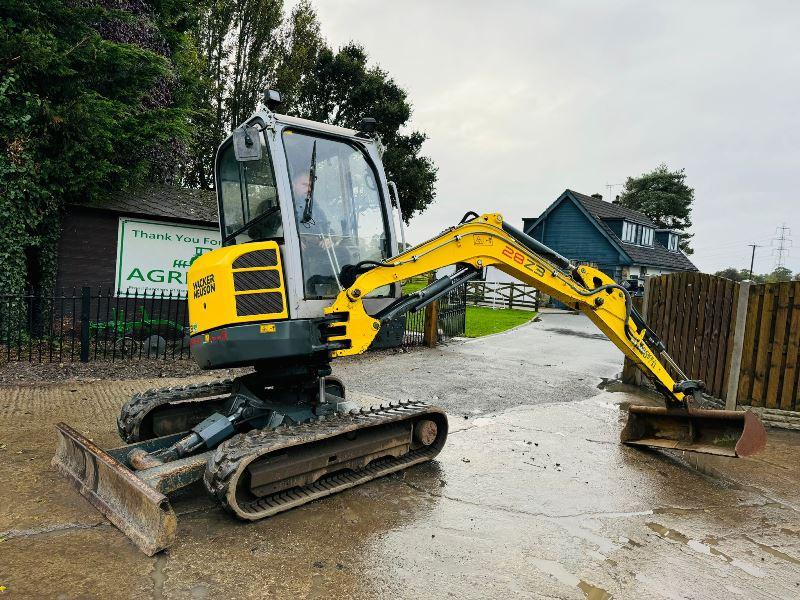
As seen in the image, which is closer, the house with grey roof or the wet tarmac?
the wet tarmac

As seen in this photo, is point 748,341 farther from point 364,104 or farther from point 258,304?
point 364,104

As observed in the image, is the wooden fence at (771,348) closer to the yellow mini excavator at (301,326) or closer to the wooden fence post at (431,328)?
the yellow mini excavator at (301,326)

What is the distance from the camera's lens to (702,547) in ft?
12.6

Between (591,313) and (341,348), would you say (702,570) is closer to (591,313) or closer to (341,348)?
(591,313)

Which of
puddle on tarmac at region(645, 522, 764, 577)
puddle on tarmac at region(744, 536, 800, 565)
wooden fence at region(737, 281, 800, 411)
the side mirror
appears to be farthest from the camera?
wooden fence at region(737, 281, 800, 411)

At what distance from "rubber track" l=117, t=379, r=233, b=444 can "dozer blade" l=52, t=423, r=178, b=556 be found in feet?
2.02

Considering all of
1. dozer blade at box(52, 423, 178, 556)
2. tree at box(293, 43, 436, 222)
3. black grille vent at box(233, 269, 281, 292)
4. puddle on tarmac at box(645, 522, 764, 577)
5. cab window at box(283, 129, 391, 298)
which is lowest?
puddle on tarmac at box(645, 522, 764, 577)

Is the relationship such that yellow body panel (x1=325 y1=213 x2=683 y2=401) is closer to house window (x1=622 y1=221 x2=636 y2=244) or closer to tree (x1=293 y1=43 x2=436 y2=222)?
tree (x1=293 y1=43 x2=436 y2=222)

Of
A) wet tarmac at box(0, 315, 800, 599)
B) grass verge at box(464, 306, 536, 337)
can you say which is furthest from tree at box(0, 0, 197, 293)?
grass verge at box(464, 306, 536, 337)

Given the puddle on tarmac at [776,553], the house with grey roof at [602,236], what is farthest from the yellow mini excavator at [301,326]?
the house with grey roof at [602,236]

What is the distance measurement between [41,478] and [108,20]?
10.4 m

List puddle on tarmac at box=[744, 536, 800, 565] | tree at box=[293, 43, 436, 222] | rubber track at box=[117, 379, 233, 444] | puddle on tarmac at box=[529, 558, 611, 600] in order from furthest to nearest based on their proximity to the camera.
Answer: tree at box=[293, 43, 436, 222] < rubber track at box=[117, 379, 233, 444] < puddle on tarmac at box=[744, 536, 800, 565] < puddle on tarmac at box=[529, 558, 611, 600]

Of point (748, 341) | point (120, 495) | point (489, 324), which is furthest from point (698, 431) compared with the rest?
point (489, 324)

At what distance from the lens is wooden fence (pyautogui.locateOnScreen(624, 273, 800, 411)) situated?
282 inches
